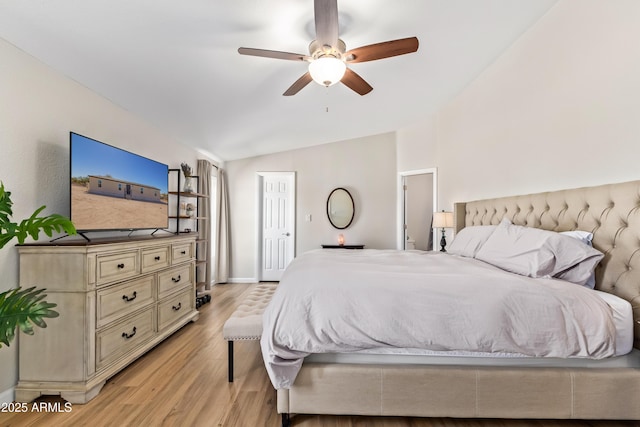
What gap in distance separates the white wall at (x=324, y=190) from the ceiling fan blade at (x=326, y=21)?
3360mm

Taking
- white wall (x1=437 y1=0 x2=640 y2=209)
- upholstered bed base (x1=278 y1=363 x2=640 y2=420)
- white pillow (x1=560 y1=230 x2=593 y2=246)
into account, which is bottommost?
upholstered bed base (x1=278 y1=363 x2=640 y2=420)

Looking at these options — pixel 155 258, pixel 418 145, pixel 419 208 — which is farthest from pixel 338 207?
pixel 155 258

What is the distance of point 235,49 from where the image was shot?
221 centimetres

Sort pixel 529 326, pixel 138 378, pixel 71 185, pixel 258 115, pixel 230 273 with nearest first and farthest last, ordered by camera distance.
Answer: pixel 529 326 < pixel 71 185 < pixel 138 378 < pixel 258 115 < pixel 230 273

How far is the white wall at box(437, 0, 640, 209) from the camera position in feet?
5.89

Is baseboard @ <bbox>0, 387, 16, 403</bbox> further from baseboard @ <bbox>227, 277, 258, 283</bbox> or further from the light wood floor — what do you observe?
baseboard @ <bbox>227, 277, 258, 283</bbox>

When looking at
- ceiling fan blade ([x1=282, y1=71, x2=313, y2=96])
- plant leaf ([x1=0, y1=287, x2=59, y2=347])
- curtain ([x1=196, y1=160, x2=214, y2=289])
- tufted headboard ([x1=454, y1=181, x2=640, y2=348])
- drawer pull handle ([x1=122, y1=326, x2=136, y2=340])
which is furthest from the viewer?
curtain ([x1=196, y1=160, x2=214, y2=289])

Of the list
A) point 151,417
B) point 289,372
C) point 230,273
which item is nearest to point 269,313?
point 289,372

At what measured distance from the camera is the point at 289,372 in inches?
62.4

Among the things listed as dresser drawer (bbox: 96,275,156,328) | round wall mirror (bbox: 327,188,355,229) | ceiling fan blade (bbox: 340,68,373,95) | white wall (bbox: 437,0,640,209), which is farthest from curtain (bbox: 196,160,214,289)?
white wall (bbox: 437,0,640,209)

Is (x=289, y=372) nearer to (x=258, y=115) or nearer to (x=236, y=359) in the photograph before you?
(x=236, y=359)

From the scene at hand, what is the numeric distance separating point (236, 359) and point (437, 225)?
282 cm

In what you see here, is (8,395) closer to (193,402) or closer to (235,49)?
(193,402)

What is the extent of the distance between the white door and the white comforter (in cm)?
370
